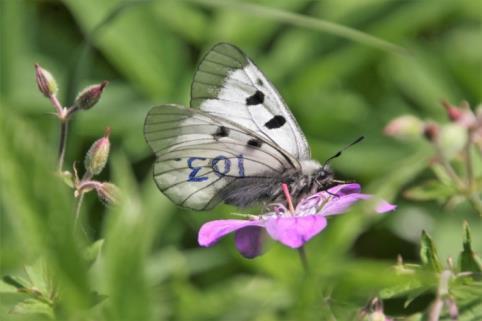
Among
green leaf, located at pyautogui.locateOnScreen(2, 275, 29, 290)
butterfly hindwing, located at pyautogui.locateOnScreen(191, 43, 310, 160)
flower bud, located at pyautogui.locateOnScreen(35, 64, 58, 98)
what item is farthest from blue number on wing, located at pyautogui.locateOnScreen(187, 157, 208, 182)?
green leaf, located at pyautogui.locateOnScreen(2, 275, 29, 290)

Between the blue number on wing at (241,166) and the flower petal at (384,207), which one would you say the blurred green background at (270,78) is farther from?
the flower petal at (384,207)

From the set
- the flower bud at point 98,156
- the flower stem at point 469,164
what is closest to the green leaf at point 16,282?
the flower bud at point 98,156

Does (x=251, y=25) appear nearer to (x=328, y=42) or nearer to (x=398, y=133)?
(x=328, y=42)

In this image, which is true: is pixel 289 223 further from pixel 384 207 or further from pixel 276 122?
pixel 276 122

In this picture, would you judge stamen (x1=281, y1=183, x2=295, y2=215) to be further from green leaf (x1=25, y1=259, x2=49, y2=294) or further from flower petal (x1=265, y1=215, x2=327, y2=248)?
green leaf (x1=25, y1=259, x2=49, y2=294)

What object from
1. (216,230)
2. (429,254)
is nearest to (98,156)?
(216,230)

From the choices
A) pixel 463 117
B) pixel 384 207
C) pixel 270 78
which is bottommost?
pixel 270 78

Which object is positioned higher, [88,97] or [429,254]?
[88,97]
